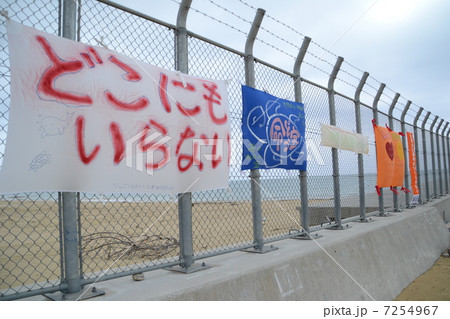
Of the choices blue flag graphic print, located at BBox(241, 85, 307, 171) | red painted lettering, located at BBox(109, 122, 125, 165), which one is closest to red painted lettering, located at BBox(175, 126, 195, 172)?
red painted lettering, located at BBox(109, 122, 125, 165)

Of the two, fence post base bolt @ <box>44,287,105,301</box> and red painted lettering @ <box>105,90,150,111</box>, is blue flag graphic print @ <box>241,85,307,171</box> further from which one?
fence post base bolt @ <box>44,287,105,301</box>

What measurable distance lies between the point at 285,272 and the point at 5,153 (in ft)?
8.94

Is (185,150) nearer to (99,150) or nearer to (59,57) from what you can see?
(99,150)

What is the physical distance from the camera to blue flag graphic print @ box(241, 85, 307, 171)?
4.24 meters

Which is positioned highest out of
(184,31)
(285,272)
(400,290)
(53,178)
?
(184,31)

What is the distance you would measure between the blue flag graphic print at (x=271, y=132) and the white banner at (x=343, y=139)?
768mm

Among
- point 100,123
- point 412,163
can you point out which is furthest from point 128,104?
point 412,163

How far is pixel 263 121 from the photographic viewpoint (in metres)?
4.43

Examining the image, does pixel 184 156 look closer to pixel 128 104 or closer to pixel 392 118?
pixel 128 104

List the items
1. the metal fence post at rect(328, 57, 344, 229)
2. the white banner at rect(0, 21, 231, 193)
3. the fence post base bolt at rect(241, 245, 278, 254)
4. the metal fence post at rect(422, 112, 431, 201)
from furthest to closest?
1. the metal fence post at rect(422, 112, 431, 201)
2. the metal fence post at rect(328, 57, 344, 229)
3. the fence post base bolt at rect(241, 245, 278, 254)
4. the white banner at rect(0, 21, 231, 193)

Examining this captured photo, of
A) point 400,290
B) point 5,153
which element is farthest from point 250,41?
point 400,290

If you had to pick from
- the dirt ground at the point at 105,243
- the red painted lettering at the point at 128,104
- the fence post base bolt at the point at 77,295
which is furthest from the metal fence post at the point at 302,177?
the fence post base bolt at the point at 77,295

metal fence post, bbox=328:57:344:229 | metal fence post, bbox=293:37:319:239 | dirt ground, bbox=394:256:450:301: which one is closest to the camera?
dirt ground, bbox=394:256:450:301

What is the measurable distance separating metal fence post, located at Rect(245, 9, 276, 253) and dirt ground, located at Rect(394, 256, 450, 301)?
217 cm
